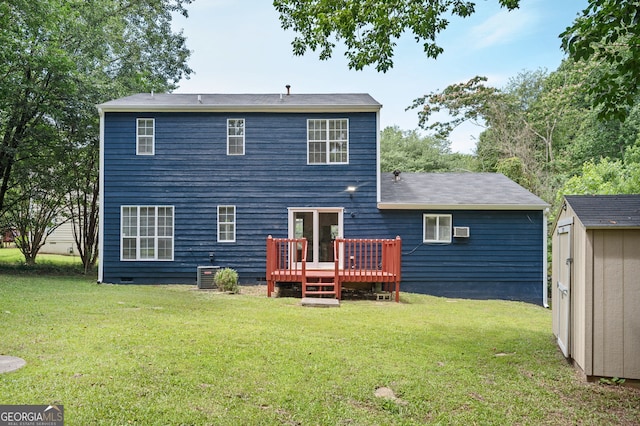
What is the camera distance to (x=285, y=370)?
4383mm

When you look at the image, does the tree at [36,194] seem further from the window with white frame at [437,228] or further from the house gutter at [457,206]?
the window with white frame at [437,228]

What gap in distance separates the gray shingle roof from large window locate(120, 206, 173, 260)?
9.28 feet

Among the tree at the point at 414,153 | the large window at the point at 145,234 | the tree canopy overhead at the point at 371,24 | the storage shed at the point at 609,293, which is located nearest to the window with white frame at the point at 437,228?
the tree canopy overhead at the point at 371,24

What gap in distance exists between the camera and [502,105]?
82.1 feet

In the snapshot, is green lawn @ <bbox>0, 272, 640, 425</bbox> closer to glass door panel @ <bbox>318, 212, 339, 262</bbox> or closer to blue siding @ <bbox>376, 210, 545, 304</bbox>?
blue siding @ <bbox>376, 210, 545, 304</bbox>

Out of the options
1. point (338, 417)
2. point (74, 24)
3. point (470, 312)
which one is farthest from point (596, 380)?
point (74, 24)

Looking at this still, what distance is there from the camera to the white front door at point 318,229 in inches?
488

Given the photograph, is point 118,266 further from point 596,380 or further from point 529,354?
point 596,380

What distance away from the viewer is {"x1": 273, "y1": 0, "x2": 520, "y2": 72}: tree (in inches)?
264

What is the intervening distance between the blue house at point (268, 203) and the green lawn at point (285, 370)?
485 centimetres

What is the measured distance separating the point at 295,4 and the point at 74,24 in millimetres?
11217

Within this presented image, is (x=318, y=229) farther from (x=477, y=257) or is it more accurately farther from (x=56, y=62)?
(x=56, y=62)

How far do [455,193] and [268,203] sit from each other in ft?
17.7

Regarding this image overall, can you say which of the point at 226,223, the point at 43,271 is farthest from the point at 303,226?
the point at 43,271
